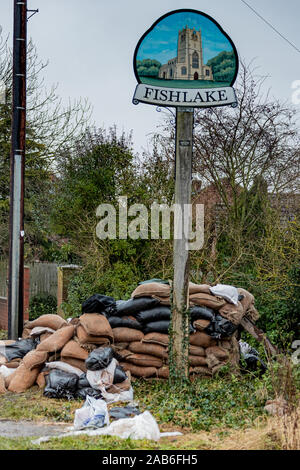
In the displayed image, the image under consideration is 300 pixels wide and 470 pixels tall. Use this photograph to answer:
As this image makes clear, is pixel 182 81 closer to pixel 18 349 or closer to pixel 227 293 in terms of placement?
pixel 227 293

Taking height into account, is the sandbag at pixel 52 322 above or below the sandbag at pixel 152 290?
below

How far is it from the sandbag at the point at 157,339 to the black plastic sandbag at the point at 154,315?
0.22m

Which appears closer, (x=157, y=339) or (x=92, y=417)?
(x=92, y=417)

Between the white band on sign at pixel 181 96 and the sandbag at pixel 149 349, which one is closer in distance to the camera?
the white band on sign at pixel 181 96

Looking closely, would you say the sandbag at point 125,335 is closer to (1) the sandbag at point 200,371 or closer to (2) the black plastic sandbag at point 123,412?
(1) the sandbag at point 200,371

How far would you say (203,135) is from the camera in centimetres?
1388

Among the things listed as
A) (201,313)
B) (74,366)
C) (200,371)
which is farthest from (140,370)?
(201,313)

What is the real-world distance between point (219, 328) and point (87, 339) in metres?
1.94

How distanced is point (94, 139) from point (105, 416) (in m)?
12.8

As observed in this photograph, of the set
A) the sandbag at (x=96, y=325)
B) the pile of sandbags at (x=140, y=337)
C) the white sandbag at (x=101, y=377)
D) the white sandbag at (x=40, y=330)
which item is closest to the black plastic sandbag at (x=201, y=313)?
the pile of sandbags at (x=140, y=337)

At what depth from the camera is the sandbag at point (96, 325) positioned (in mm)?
7945

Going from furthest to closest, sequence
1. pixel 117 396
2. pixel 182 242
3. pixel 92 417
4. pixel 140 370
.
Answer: pixel 140 370
pixel 182 242
pixel 117 396
pixel 92 417

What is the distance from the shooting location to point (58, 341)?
26.7ft
